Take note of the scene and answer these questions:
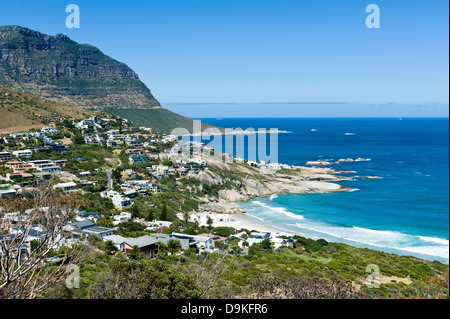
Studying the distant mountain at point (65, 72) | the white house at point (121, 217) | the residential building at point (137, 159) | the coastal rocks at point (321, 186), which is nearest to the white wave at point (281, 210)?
the coastal rocks at point (321, 186)

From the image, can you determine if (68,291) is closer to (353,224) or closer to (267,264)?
(267,264)

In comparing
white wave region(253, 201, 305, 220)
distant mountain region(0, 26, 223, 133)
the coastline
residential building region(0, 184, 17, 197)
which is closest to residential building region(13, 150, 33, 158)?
residential building region(0, 184, 17, 197)

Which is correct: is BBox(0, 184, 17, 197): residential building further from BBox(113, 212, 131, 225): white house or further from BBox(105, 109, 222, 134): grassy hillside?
BBox(105, 109, 222, 134): grassy hillside

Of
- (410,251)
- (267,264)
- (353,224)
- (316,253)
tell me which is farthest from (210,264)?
(353,224)

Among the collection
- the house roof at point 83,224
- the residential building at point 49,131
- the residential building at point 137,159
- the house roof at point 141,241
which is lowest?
the house roof at point 141,241

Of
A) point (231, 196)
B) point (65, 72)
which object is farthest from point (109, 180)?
point (65, 72)

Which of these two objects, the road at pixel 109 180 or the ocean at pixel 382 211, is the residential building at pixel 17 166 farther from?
the ocean at pixel 382 211

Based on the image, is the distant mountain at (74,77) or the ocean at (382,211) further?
the distant mountain at (74,77)
